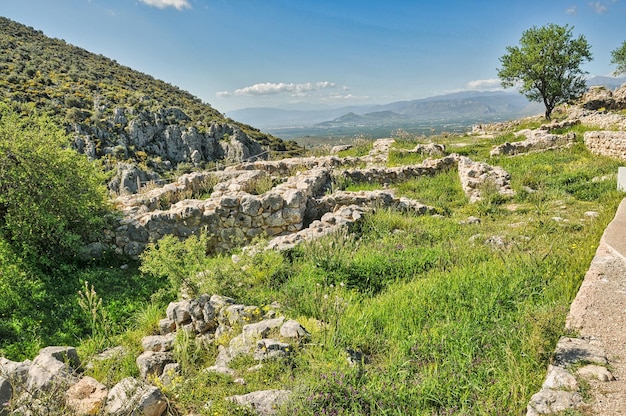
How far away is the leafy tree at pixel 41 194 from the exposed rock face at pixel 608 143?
16930 millimetres

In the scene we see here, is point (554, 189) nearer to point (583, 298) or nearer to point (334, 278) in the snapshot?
point (583, 298)

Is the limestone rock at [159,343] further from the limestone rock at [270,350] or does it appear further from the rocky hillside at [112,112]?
the rocky hillside at [112,112]

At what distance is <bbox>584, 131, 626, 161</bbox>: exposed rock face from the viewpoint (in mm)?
13352

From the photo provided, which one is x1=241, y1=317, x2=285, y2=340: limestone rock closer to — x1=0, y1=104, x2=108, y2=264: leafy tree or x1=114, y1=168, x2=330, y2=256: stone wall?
x1=114, y1=168, x2=330, y2=256: stone wall

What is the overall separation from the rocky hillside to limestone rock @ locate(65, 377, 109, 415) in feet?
102

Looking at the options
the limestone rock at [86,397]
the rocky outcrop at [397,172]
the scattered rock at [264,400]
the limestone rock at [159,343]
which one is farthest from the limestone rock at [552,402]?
the rocky outcrop at [397,172]

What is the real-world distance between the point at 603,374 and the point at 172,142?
184 feet

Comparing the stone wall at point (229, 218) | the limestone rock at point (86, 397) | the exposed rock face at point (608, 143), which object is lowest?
the limestone rock at point (86, 397)

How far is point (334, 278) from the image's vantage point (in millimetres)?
6051

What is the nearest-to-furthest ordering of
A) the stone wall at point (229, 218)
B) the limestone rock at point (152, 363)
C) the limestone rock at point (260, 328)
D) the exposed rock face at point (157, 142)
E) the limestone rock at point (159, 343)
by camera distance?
the limestone rock at point (152, 363), the limestone rock at point (260, 328), the limestone rock at point (159, 343), the stone wall at point (229, 218), the exposed rock face at point (157, 142)

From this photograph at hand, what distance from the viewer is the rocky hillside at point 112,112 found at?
138 feet

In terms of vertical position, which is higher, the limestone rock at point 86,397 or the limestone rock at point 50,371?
the limestone rock at point 50,371

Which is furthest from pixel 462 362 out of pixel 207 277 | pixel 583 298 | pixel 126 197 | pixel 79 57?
pixel 79 57

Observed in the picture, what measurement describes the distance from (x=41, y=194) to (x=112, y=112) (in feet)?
158
